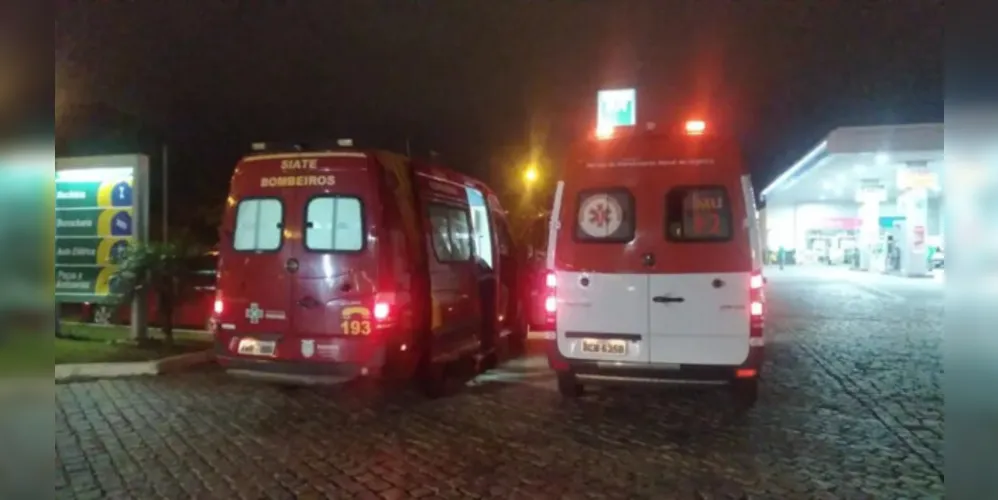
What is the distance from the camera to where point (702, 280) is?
766 centimetres

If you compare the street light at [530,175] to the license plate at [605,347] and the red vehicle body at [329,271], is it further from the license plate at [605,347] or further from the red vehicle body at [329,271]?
the license plate at [605,347]

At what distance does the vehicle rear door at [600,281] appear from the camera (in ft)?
25.8

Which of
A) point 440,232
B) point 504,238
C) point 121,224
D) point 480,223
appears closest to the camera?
point 440,232

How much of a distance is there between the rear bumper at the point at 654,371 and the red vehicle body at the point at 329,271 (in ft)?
4.73

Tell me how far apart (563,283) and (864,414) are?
123 inches

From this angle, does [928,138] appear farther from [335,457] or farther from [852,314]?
[335,457]

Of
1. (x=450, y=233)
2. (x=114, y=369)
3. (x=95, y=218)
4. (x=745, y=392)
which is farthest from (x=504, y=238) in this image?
(x=95, y=218)

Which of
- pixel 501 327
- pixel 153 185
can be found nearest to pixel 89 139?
pixel 153 185

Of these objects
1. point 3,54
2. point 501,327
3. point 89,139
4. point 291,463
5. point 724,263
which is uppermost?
point 89,139

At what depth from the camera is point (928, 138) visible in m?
24.2

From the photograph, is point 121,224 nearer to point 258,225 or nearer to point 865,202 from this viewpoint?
point 258,225

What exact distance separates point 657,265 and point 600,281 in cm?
55

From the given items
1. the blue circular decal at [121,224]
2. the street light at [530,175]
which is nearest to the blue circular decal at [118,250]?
the blue circular decal at [121,224]

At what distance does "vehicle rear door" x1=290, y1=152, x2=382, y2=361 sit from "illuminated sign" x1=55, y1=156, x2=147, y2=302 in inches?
214
